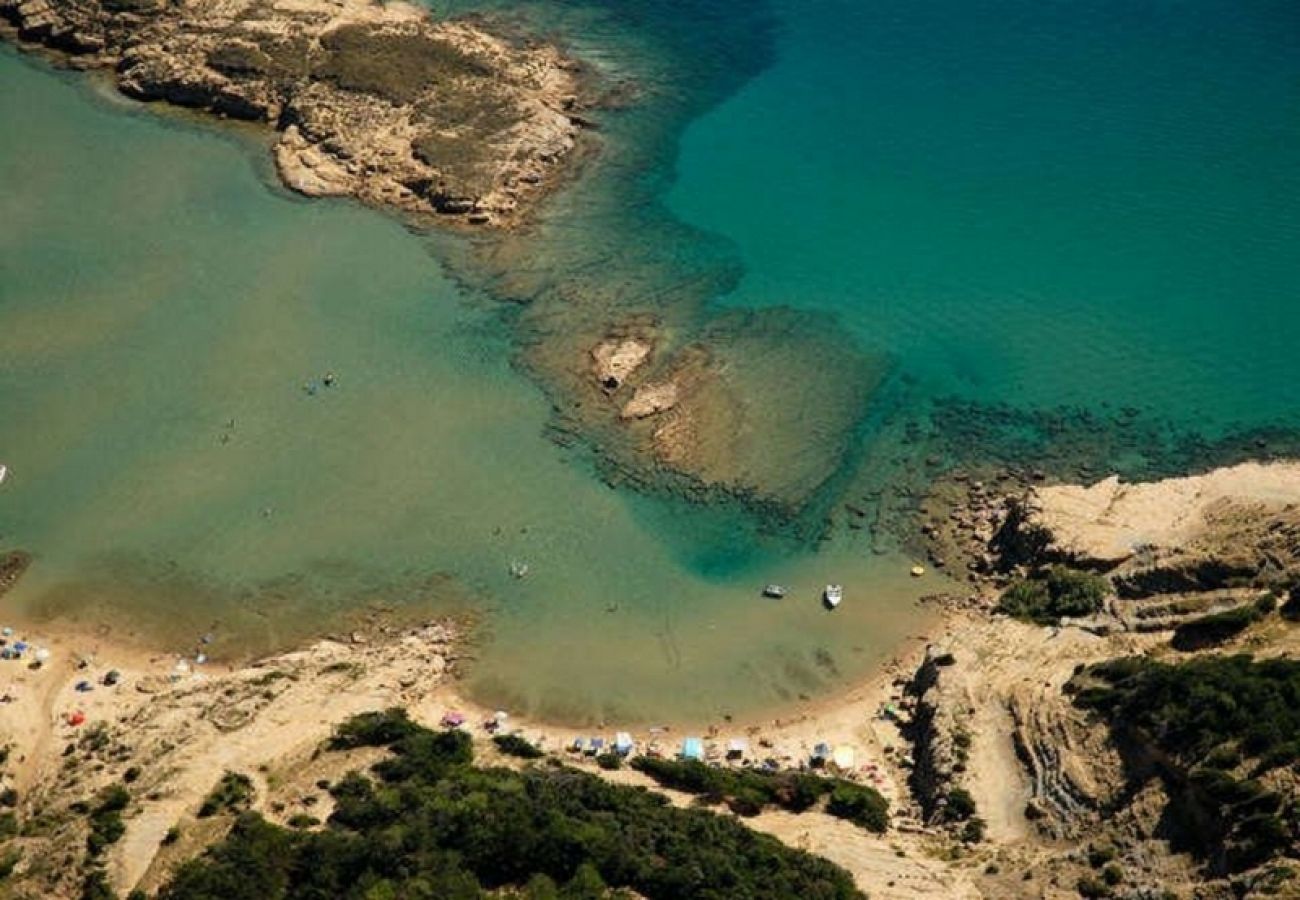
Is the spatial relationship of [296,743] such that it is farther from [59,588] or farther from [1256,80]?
[1256,80]

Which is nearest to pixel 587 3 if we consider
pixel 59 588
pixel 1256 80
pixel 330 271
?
pixel 330 271

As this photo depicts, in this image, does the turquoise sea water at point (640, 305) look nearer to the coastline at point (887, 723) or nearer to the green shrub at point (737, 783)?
the coastline at point (887, 723)

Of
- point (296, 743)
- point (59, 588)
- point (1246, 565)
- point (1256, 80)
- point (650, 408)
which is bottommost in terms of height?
point (59, 588)

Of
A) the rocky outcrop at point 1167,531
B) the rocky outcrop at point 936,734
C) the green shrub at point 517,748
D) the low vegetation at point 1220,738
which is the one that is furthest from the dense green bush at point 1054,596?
the green shrub at point 517,748

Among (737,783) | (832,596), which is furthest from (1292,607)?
(737,783)

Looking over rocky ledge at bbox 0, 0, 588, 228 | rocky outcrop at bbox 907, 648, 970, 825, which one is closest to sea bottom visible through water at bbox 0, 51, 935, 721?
rocky outcrop at bbox 907, 648, 970, 825

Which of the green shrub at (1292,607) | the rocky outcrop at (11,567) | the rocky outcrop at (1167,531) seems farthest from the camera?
the rocky outcrop at (11,567)

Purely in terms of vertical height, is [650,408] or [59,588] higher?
[650,408]

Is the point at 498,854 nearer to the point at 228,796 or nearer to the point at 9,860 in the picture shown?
the point at 228,796
